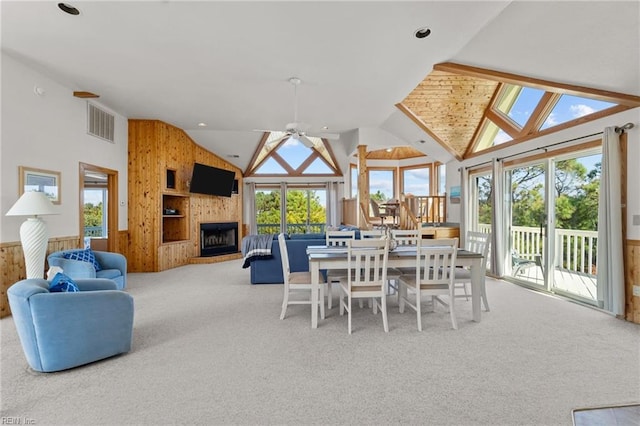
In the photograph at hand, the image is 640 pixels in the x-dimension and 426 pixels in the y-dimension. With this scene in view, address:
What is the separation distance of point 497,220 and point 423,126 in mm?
2394

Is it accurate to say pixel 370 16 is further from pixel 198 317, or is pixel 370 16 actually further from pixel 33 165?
pixel 33 165

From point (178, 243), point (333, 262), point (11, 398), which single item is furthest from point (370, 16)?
point (178, 243)

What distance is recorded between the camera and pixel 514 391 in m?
2.09

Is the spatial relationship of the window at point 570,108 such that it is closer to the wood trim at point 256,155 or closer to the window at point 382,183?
the window at point 382,183

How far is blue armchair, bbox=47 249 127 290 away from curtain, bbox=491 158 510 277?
6.08 metres

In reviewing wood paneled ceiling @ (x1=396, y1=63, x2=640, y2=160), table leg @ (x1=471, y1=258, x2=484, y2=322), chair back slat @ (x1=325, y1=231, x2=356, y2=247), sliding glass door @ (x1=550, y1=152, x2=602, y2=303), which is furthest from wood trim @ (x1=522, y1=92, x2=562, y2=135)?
chair back slat @ (x1=325, y1=231, x2=356, y2=247)

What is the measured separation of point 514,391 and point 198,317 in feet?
10.2

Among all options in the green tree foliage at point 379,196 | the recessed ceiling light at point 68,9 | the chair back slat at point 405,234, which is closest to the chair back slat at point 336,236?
the chair back slat at point 405,234

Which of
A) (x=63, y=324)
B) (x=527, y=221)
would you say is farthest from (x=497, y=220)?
(x=63, y=324)

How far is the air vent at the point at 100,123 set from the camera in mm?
5227

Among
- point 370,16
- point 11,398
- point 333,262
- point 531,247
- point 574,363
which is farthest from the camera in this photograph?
point 531,247

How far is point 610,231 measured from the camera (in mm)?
3570

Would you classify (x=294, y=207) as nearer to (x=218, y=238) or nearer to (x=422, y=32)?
(x=218, y=238)

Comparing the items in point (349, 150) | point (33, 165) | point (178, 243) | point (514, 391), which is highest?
point (349, 150)
